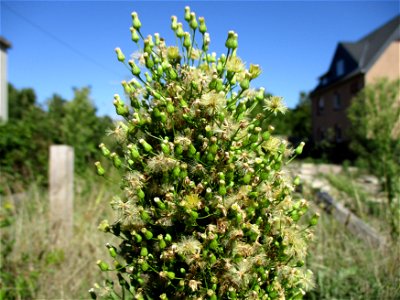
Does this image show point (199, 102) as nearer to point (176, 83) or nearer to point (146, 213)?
point (176, 83)

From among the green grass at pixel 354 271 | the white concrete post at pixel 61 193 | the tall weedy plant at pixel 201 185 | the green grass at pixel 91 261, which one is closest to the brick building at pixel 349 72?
the white concrete post at pixel 61 193

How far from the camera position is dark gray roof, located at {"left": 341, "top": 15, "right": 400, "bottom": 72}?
1147 inches

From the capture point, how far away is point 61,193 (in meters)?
5.44

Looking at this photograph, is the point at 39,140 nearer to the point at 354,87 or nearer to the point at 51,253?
the point at 51,253

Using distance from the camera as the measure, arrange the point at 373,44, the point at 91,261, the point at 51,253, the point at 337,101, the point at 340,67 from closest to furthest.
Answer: the point at 91,261 < the point at 51,253 < the point at 373,44 < the point at 340,67 < the point at 337,101

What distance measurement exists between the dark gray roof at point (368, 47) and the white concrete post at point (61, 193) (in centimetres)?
2745

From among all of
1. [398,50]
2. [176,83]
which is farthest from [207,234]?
[398,50]

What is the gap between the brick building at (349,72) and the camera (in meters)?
29.2

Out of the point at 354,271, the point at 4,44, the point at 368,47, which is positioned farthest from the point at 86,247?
the point at 368,47

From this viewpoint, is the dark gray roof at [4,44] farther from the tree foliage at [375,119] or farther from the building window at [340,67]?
the building window at [340,67]

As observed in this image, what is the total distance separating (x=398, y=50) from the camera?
29.3 meters

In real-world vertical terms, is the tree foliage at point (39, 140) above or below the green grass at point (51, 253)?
above

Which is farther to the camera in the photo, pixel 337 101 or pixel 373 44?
pixel 337 101

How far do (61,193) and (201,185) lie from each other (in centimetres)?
418
